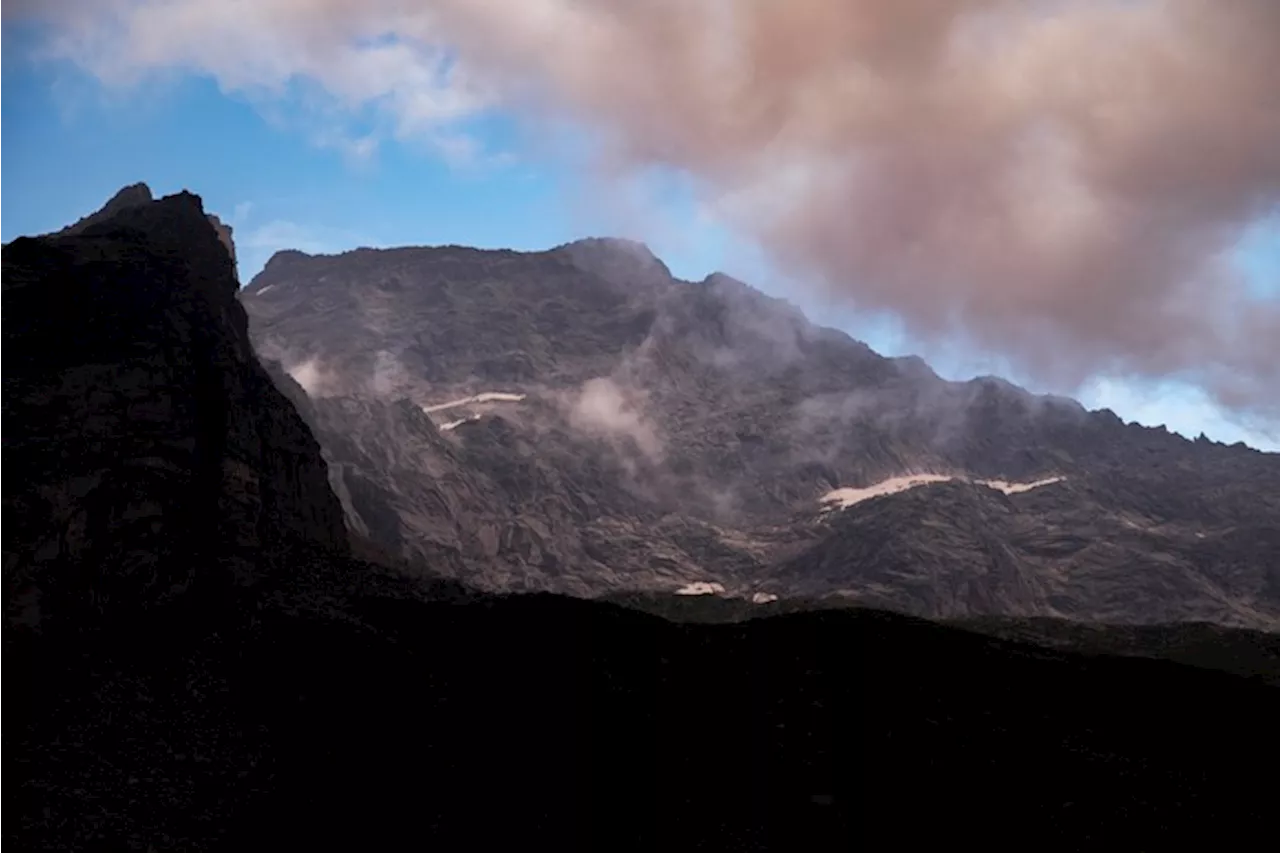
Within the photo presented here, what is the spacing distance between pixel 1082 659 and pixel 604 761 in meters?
27.6

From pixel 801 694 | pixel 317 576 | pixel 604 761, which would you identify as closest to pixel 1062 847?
pixel 801 694

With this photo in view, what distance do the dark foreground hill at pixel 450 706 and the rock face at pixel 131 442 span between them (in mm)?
215

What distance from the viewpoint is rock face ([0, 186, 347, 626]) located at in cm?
5756

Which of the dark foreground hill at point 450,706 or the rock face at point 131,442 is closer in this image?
the dark foreground hill at point 450,706

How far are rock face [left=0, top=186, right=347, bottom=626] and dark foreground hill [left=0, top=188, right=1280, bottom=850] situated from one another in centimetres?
21

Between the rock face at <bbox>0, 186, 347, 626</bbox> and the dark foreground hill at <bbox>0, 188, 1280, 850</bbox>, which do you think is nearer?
the dark foreground hill at <bbox>0, 188, 1280, 850</bbox>

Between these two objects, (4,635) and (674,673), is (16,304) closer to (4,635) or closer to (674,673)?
(4,635)

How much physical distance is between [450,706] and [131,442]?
26.6 meters

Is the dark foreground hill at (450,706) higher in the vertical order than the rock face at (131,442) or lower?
lower

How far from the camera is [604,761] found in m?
48.8

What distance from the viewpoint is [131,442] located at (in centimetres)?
6469

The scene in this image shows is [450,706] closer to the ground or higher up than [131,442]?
closer to the ground

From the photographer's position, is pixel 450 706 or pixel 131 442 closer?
pixel 450 706

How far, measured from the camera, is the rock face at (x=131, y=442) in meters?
57.6
